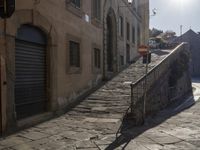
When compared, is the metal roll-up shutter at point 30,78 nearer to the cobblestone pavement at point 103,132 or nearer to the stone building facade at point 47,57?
the stone building facade at point 47,57

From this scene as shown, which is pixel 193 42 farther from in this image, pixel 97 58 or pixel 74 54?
pixel 74 54

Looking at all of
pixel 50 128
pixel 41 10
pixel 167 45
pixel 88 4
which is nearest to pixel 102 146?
pixel 50 128

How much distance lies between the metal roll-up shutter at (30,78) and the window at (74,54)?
2.29m

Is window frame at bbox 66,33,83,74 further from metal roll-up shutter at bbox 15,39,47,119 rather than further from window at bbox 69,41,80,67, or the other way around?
metal roll-up shutter at bbox 15,39,47,119

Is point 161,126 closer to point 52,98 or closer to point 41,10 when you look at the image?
point 52,98

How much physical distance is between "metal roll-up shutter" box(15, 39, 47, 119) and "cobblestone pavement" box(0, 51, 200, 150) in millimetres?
768

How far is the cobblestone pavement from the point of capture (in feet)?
28.8

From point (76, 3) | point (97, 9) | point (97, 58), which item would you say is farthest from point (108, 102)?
point (97, 9)

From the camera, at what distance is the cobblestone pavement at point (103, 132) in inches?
345

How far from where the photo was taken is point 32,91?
470 inches

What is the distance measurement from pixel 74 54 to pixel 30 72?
13.1ft

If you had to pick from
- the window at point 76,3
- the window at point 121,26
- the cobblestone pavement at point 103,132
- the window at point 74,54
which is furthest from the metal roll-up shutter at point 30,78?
the window at point 121,26

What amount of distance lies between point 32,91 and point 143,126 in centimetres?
387

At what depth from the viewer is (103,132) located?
34.0ft
